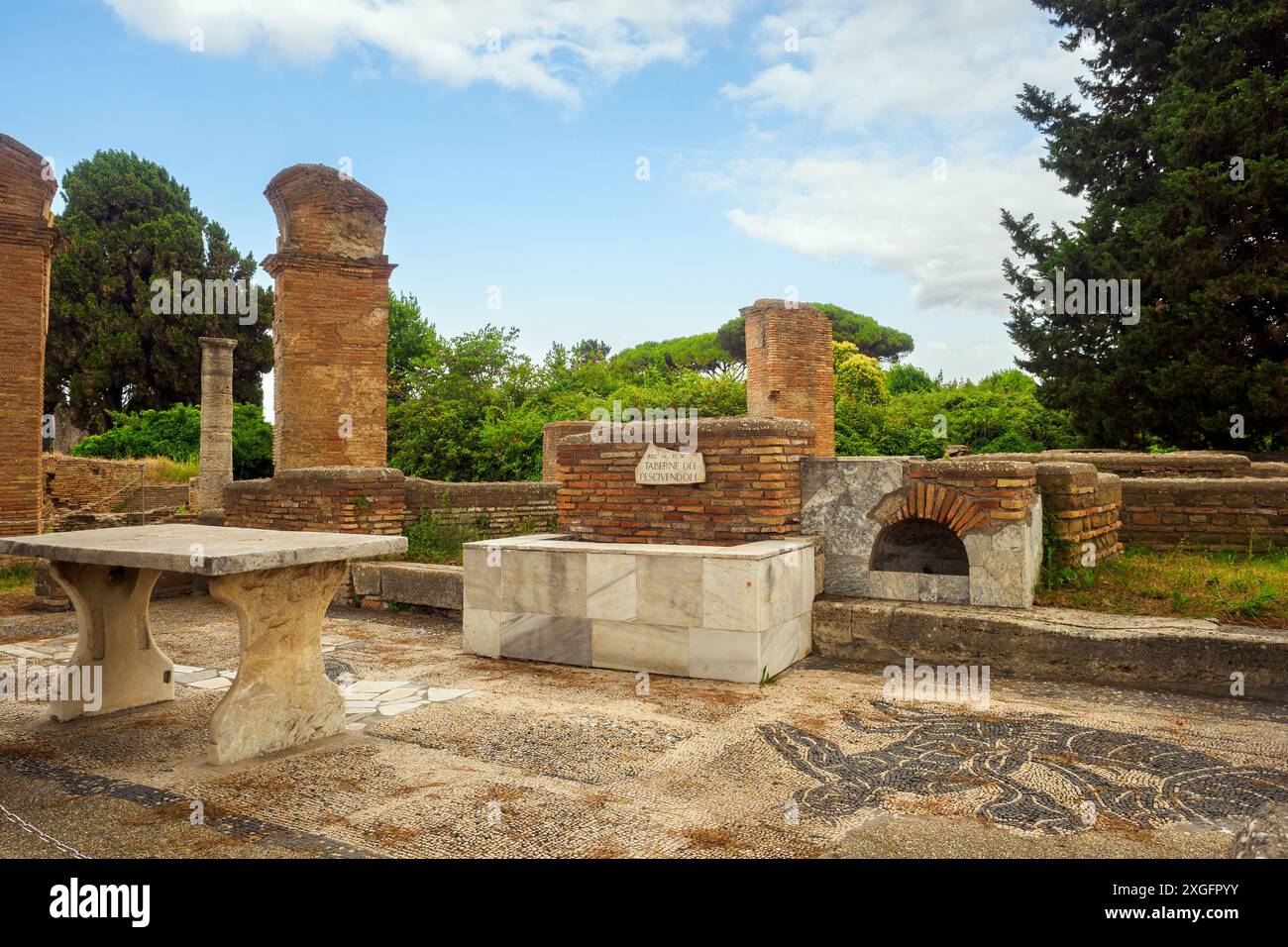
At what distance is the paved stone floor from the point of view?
2.59m

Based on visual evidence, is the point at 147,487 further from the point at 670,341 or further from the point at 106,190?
the point at 670,341

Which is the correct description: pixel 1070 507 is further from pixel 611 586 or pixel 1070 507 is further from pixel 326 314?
pixel 326 314

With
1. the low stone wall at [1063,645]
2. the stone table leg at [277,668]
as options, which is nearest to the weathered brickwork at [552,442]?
the low stone wall at [1063,645]

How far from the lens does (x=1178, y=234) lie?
474 inches

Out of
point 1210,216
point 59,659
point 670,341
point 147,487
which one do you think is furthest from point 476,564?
point 670,341

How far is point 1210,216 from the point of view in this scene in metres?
11.2

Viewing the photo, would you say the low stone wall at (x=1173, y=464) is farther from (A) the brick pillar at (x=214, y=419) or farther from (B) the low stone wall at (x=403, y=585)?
(A) the brick pillar at (x=214, y=419)

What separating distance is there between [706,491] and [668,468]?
1.11ft

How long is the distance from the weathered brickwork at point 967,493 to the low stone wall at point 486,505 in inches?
192

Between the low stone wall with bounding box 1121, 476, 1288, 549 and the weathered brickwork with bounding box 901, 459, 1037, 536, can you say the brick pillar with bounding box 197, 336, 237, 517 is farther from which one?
the low stone wall with bounding box 1121, 476, 1288, 549

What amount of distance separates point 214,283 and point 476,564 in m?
27.7

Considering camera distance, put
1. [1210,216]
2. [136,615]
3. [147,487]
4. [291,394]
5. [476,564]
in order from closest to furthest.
A: [136,615] → [476,564] → [291,394] → [1210,216] → [147,487]

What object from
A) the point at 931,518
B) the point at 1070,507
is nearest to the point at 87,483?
the point at 931,518

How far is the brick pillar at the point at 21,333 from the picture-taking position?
9602 millimetres
